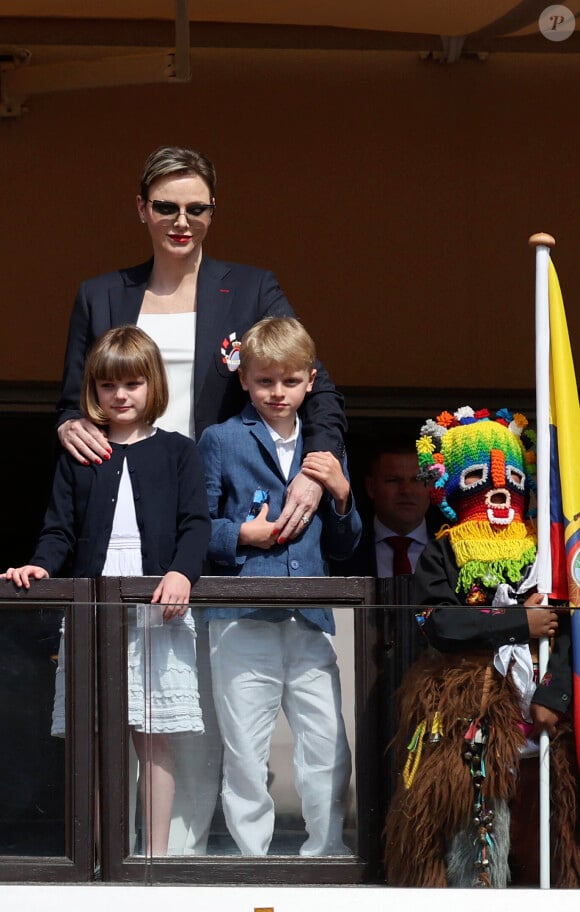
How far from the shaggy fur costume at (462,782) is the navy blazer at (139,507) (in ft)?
2.40

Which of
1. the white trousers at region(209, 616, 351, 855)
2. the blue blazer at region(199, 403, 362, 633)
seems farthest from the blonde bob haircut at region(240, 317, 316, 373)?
the white trousers at region(209, 616, 351, 855)

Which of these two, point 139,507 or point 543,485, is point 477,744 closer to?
point 543,485

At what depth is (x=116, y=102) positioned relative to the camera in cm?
827

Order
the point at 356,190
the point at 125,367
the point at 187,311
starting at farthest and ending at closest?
the point at 356,190 → the point at 187,311 → the point at 125,367

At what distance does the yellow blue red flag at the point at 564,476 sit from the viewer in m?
4.38

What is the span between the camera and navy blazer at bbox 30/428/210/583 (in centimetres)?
448

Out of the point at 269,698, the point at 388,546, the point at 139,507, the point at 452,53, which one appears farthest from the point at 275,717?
the point at 452,53

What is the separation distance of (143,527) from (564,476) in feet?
3.70

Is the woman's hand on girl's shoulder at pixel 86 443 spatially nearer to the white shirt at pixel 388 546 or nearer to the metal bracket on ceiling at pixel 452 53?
the white shirt at pixel 388 546

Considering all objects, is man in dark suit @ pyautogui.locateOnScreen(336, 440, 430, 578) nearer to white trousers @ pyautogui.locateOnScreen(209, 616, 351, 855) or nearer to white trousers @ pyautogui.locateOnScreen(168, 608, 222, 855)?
white trousers @ pyautogui.locateOnScreen(209, 616, 351, 855)

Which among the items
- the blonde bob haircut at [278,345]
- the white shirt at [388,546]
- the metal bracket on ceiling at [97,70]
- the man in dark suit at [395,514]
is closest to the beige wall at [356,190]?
the metal bracket on ceiling at [97,70]

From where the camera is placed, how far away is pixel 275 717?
4.36 meters

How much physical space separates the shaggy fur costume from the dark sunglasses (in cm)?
147

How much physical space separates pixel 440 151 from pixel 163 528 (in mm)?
4351
